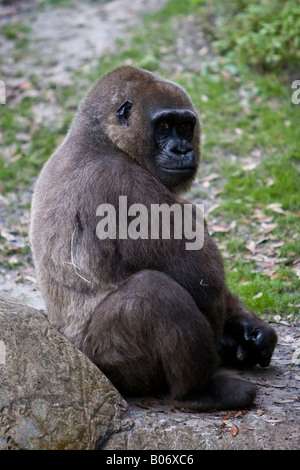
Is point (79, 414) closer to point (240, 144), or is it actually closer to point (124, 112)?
point (124, 112)

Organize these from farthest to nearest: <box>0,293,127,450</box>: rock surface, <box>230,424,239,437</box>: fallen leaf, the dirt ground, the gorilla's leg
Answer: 1. the gorilla's leg
2. the dirt ground
3. <box>230,424,239,437</box>: fallen leaf
4. <box>0,293,127,450</box>: rock surface

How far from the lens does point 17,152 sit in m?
10.7

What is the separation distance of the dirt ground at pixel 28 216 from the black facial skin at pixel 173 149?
188 centimetres

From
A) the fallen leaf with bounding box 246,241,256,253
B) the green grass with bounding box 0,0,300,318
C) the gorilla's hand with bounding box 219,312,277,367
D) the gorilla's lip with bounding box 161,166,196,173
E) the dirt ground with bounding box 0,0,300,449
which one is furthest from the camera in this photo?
the fallen leaf with bounding box 246,241,256,253

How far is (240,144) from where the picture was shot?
1057cm

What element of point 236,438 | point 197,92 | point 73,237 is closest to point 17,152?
point 197,92

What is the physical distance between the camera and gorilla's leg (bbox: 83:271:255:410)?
15.8ft

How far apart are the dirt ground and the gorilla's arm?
175 millimetres

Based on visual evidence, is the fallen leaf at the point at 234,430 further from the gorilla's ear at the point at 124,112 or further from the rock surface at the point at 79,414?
the gorilla's ear at the point at 124,112

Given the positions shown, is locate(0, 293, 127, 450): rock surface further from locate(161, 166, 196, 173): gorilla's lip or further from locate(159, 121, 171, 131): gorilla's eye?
locate(159, 121, 171, 131): gorilla's eye

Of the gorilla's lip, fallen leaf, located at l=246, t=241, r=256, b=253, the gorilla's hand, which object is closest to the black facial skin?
the gorilla's lip

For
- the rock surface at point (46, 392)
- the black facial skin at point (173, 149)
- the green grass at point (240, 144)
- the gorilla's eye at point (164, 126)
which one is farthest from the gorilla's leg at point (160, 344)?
the green grass at point (240, 144)


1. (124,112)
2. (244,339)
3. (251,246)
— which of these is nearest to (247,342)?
(244,339)

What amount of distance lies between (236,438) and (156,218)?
1.74 m
